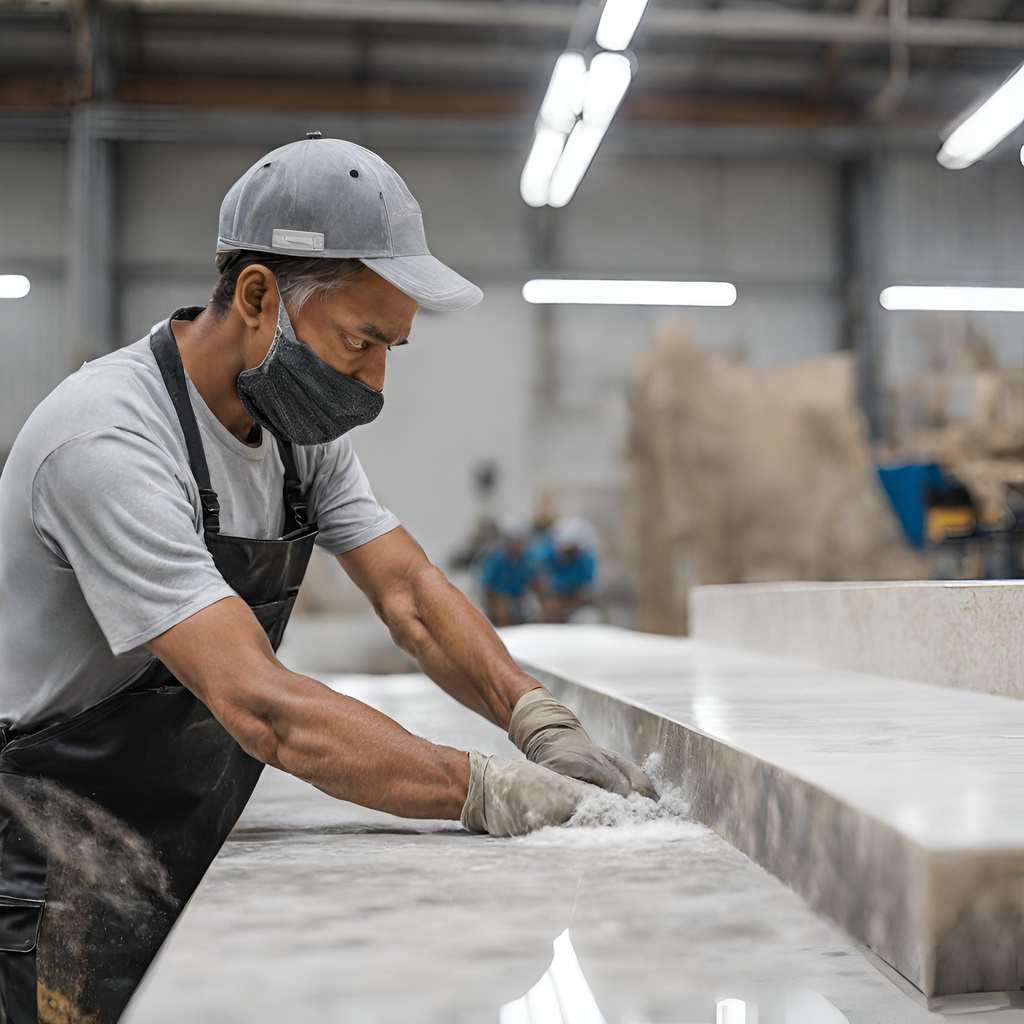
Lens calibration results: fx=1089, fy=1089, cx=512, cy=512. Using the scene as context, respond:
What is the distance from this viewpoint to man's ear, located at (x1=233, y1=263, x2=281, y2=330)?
5.08 ft

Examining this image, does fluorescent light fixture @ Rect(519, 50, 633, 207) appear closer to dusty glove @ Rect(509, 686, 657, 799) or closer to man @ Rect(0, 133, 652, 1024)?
man @ Rect(0, 133, 652, 1024)

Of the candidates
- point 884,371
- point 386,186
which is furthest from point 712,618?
point 884,371

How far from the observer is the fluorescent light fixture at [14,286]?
9.62 m

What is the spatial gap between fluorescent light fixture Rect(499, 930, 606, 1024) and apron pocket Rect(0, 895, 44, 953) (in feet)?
2.95

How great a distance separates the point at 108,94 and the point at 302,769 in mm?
9618

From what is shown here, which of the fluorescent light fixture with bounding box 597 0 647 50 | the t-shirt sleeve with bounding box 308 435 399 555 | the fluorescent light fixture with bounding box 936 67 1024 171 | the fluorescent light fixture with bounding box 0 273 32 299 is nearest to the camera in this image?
the t-shirt sleeve with bounding box 308 435 399 555

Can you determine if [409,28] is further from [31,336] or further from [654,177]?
[31,336]

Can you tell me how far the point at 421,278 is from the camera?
60.3 inches

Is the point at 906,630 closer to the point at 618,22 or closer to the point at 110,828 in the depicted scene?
the point at 110,828

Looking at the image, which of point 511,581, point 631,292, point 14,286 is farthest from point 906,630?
point 14,286

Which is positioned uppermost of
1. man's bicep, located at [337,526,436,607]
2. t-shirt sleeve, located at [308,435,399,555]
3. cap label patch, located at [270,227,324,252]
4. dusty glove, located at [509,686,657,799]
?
cap label patch, located at [270,227,324,252]

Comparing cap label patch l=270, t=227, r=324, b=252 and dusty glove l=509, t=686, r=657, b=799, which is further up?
cap label patch l=270, t=227, r=324, b=252

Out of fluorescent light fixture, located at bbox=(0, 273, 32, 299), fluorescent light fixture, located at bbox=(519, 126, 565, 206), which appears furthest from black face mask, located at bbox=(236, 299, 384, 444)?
fluorescent light fixture, located at bbox=(0, 273, 32, 299)

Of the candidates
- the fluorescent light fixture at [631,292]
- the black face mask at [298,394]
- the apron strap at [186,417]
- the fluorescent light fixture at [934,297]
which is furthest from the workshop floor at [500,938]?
the fluorescent light fixture at [934,297]
